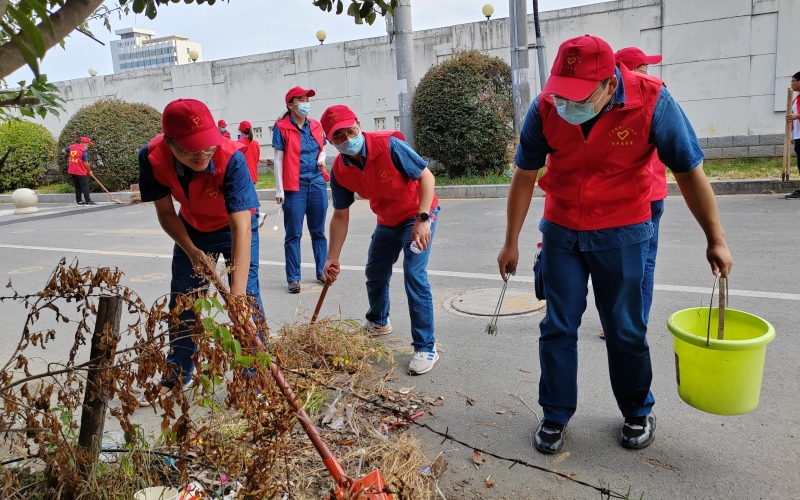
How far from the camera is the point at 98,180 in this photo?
1820 cm

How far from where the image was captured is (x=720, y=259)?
2842mm

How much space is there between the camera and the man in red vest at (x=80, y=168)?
655 inches

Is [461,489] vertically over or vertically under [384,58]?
under

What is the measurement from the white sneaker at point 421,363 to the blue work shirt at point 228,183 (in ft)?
4.69

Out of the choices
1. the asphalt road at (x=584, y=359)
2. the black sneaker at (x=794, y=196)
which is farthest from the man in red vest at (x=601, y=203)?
the black sneaker at (x=794, y=196)

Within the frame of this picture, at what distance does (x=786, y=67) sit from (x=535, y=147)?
12.3 m

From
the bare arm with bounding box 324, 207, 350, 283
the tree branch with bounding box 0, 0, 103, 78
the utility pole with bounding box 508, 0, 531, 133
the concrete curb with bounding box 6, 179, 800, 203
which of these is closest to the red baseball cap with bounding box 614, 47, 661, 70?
the bare arm with bounding box 324, 207, 350, 283

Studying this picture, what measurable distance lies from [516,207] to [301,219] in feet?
12.3

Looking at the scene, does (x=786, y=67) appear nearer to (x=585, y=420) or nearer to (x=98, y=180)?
(x=585, y=420)

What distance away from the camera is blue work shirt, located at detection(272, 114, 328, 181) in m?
6.63

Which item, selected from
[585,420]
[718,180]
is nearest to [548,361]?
[585,420]

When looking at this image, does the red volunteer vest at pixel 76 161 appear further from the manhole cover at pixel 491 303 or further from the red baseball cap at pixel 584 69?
the red baseball cap at pixel 584 69

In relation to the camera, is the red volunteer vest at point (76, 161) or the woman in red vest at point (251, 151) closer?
the woman in red vest at point (251, 151)

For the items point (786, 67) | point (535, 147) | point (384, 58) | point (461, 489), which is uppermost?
point (384, 58)
